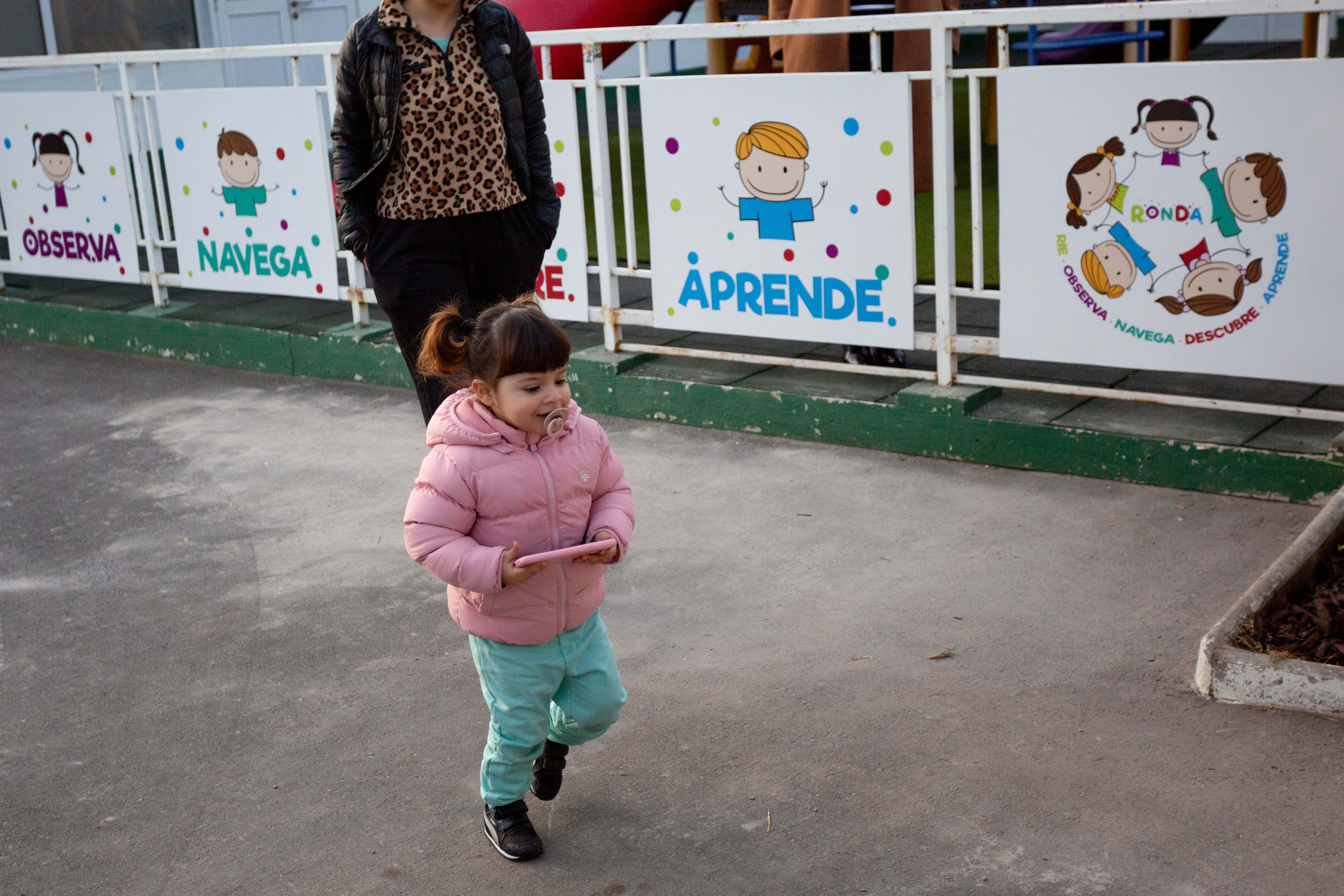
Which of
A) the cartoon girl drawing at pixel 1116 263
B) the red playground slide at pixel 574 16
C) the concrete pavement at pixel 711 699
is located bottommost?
the concrete pavement at pixel 711 699

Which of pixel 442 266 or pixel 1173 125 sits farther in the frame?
pixel 1173 125

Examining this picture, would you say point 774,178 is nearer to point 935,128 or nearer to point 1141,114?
point 935,128

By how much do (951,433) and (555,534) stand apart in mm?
2830

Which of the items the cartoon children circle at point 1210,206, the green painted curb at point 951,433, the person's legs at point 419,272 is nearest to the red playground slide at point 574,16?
the green painted curb at point 951,433

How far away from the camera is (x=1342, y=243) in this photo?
4531 mm

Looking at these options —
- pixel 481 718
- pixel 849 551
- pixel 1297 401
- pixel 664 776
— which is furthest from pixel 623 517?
pixel 1297 401

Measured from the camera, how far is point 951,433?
17.8 ft

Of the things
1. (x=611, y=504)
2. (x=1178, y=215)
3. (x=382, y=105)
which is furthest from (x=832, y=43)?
(x=611, y=504)

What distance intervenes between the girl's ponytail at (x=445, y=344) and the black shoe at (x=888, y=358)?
3.41m

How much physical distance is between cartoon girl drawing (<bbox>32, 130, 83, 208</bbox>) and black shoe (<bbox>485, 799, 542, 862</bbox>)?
622 cm

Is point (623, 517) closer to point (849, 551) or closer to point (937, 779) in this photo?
point (937, 779)

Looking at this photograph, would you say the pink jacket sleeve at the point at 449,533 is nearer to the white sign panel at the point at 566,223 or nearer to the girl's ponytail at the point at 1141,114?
the girl's ponytail at the point at 1141,114

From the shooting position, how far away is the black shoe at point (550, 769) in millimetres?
3199

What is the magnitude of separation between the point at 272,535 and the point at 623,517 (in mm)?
2534
